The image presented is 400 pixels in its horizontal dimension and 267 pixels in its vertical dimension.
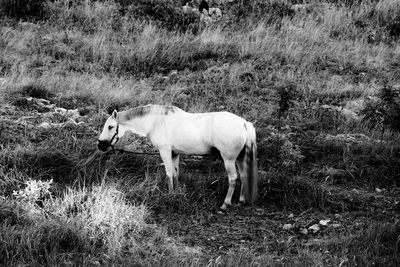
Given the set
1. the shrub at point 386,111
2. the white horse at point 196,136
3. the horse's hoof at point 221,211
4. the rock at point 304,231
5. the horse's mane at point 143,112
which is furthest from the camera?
the shrub at point 386,111

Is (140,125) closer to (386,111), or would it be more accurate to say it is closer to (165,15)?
(386,111)

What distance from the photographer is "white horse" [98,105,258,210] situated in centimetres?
705

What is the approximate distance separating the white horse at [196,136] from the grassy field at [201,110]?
1.07 feet

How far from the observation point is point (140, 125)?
7.86 m

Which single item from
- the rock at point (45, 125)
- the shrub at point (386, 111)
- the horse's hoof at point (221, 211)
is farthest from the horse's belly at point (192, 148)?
the shrub at point (386, 111)

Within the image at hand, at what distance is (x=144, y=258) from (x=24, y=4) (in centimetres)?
1162

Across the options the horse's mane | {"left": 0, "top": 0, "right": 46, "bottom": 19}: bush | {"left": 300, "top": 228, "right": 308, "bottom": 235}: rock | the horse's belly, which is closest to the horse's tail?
the horse's belly

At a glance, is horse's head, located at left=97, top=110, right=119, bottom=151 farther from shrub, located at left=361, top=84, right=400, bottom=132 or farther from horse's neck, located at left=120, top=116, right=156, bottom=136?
shrub, located at left=361, top=84, right=400, bottom=132

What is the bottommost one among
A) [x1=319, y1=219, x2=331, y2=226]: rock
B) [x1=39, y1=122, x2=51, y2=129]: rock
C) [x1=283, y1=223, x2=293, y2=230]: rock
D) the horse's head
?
[x1=283, y1=223, x2=293, y2=230]: rock

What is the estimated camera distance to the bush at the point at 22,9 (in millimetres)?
15023

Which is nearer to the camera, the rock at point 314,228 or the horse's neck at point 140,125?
the rock at point 314,228

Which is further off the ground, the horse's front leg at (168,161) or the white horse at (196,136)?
the white horse at (196,136)

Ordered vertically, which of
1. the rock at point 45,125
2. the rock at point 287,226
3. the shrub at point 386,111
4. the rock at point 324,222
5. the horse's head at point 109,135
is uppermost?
the shrub at point 386,111

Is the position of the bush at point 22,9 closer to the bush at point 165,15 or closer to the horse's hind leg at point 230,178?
the bush at point 165,15
